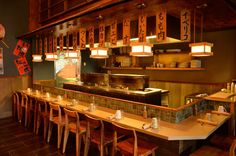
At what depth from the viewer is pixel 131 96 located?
4453 mm

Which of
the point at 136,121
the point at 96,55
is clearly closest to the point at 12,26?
the point at 96,55

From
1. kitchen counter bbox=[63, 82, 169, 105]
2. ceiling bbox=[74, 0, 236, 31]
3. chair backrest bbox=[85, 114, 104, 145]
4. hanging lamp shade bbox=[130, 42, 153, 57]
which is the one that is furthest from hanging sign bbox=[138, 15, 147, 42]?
chair backrest bbox=[85, 114, 104, 145]

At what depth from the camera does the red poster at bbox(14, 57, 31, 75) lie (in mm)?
7048

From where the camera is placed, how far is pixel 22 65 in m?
7.17

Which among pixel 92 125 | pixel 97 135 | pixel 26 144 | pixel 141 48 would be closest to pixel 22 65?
pixel 26 144

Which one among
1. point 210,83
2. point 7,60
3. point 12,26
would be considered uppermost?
point 12,26

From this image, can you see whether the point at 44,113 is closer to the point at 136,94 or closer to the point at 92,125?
the point at 92,125

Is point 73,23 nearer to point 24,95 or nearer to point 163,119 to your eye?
point 24,95

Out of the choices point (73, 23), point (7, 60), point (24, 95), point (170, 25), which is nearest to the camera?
point (170, 25)

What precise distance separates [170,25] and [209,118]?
7.66ft

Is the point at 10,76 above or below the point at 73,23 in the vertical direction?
below

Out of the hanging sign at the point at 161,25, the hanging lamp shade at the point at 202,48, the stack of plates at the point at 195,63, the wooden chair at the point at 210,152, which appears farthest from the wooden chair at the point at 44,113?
the stack of plates at the point at 195,63

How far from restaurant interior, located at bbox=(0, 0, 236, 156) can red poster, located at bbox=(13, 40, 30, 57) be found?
0.04 metres

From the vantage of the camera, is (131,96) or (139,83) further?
(139,83)
